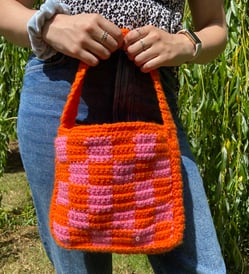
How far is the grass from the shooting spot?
2.84 metres

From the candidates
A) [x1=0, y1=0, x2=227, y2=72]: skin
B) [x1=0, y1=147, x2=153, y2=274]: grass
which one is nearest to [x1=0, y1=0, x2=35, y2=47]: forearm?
[x1=0, y1=0, x2=227, y2=72]: skin

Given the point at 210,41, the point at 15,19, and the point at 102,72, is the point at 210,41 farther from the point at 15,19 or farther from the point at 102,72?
the point at 15,19

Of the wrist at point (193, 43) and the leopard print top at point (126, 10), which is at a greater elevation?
the leopard print top at point (126, 10)

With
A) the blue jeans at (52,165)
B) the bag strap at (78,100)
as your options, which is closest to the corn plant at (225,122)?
the blue jeans at (52,165)

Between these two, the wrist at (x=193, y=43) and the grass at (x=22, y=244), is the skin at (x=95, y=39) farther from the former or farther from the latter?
the grass at (x=22, y=244)

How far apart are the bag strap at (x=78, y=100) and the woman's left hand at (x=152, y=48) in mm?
33

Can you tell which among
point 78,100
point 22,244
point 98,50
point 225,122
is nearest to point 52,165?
point 78,100

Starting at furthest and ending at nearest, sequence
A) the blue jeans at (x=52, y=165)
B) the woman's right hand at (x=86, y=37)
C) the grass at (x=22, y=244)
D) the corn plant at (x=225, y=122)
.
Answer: the grass at (x=22, y=244) < the corn plant at (x=225, y=122) < the blue jeans at (x=52, y=165) < the woman's right hand at (x=86, y=37)

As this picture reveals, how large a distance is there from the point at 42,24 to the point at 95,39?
0.37 ft

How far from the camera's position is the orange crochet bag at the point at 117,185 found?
3.87 feet

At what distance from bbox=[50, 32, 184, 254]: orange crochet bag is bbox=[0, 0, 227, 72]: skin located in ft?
0.15

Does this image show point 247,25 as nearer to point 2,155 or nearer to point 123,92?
point 123,92

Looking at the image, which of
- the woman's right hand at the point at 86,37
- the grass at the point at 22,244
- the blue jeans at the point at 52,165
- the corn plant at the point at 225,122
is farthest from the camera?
the grass at the point at 22,244

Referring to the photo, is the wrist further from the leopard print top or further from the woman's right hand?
the woman's right hand
